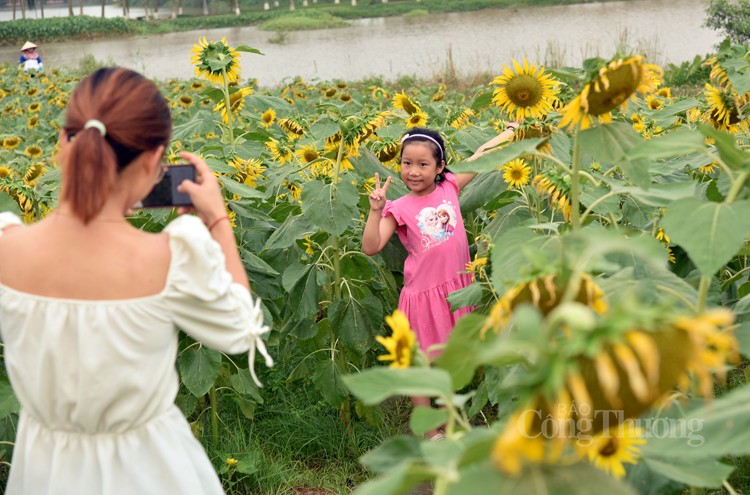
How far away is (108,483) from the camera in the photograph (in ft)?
4.70

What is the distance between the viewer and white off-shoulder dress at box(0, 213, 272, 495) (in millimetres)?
1364

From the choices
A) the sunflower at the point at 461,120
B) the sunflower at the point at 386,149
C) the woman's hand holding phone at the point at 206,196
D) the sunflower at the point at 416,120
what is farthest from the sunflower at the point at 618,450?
the sunflower at the point at 461,120

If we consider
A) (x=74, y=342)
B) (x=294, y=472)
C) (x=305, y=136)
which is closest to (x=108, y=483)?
(x=74, y=342)

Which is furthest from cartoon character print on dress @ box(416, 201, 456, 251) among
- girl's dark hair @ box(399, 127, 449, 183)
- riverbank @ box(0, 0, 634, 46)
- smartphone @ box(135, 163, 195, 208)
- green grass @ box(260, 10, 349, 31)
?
riverbank @ box(0, 0, 634, 46)

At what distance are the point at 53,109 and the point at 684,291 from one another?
309 inches

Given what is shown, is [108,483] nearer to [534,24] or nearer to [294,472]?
[294,472]

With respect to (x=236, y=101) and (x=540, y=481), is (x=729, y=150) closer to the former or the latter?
(x=540, y=481)

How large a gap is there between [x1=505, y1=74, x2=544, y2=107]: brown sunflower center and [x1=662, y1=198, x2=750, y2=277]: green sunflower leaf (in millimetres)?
1427

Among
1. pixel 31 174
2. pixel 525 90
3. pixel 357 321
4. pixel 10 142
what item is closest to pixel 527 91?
pixel 525 90

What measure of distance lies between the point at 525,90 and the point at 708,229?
150 centimetres

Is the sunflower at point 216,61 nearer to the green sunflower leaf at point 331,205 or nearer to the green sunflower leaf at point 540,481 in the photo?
the green sunflower leaf at point 331,205

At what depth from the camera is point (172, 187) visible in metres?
1.52

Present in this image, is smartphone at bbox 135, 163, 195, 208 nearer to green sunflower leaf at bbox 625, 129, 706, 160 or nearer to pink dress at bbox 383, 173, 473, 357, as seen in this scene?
green sunflower leaf at bbox 625, 129, 706, 160

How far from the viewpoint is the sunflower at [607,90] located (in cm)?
149
